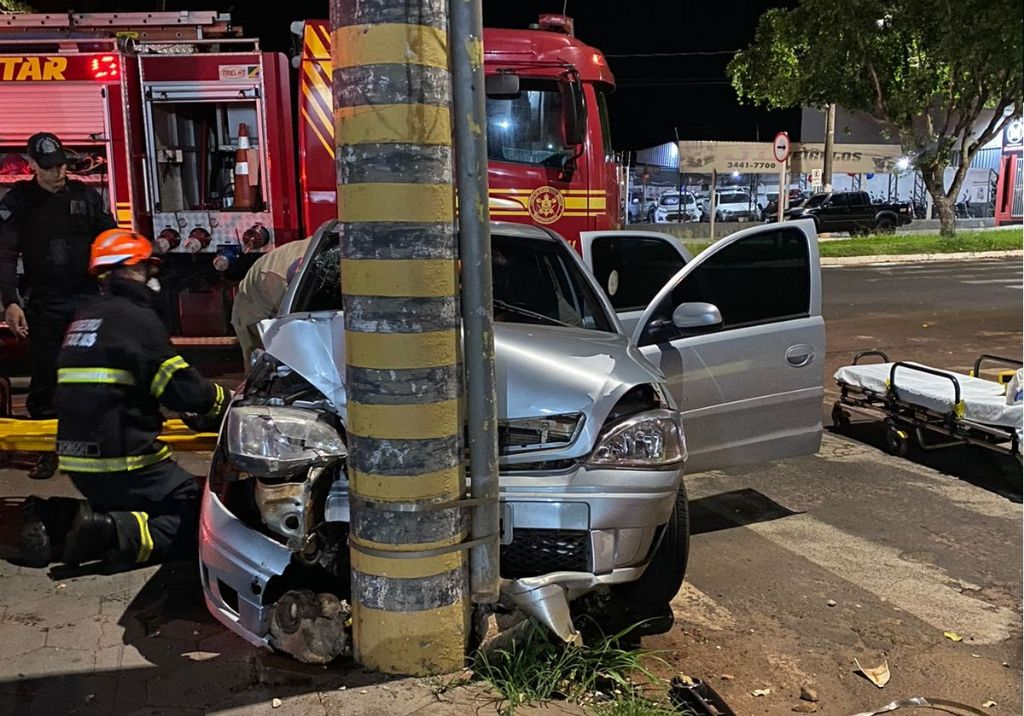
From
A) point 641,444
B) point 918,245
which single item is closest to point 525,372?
point 641,444

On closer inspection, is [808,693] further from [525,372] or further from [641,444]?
[525,372]

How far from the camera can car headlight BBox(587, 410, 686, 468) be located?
316cm

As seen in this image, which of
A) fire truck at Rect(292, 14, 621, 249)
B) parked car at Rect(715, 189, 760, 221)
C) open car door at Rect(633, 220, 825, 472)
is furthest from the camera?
parked car at Rect(715, 189, 760, 221)

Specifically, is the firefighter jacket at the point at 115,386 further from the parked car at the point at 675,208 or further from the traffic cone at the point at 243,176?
the parked car at the point at 675,208

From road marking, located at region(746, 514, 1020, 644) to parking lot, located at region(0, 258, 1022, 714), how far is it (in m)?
0.01

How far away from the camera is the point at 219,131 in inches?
294

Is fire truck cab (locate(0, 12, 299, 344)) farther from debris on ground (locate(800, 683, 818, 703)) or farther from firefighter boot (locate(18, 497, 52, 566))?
debris on ground (locate(800, 683, 818, 703))

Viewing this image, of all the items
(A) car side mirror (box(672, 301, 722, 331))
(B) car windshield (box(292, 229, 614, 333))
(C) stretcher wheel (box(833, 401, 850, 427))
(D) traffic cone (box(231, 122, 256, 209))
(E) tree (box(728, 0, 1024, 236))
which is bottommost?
(C) stretcher wheel (box(833, 401, 850, 427))

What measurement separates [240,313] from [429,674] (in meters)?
3.13

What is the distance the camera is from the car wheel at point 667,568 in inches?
143

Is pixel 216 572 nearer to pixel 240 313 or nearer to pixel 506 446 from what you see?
pixel 506 446

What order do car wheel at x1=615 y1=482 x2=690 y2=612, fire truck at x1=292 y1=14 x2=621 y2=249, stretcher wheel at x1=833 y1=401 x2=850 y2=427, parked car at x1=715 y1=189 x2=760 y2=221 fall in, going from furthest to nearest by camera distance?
parked car at x1=715 y1=189 x2=760 y2=221 < fire truck at x1=292 y1=14 x2=621 y2=249 < stretcher wheel at x1=833 y1=401 x2=850 y2=427 < car wheel at x1=615 y1=482 x2=690 y2=612

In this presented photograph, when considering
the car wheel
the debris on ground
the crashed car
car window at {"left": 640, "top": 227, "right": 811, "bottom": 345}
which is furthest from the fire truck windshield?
the debris on ground

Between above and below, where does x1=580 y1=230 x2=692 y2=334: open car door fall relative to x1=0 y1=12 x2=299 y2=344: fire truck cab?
below
